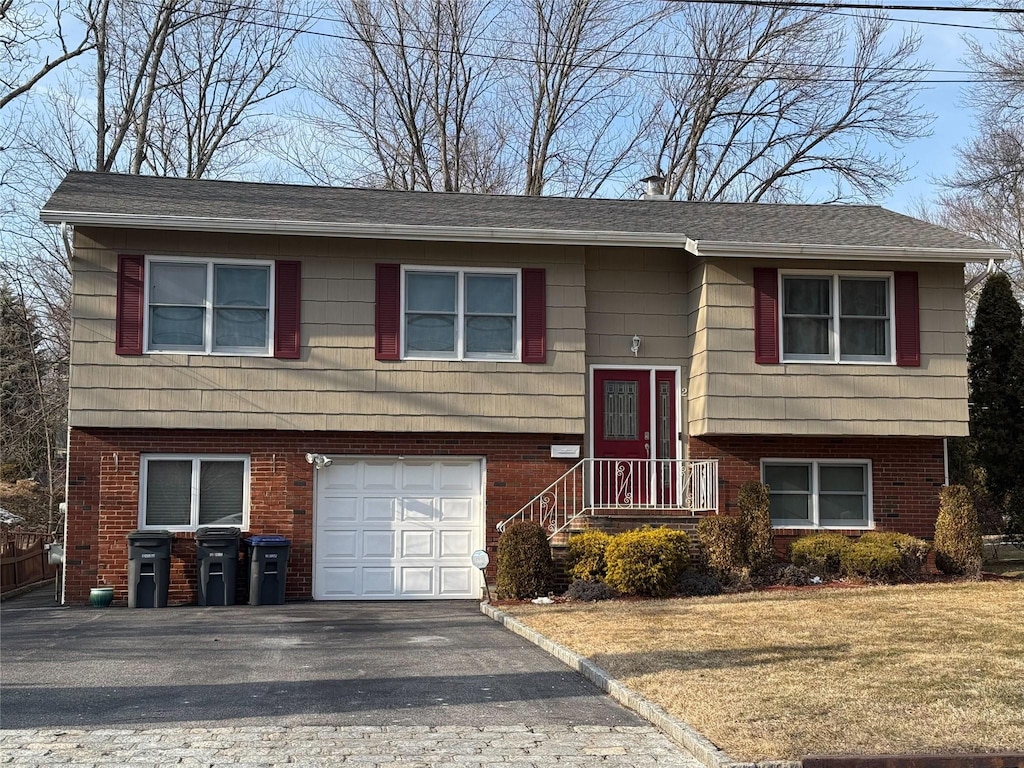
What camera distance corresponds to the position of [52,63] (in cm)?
2422

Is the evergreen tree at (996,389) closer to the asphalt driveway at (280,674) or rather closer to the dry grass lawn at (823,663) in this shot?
the dry grass lawn at (823,663)

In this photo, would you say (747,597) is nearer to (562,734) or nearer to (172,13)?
(562,734)

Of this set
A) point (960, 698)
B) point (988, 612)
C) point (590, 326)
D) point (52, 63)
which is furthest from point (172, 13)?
point (960, 698)

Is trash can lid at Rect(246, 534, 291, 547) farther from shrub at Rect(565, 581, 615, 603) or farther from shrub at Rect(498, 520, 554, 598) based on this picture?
shrub at Rect(565, 581, 615, 603)

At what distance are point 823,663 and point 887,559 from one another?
273 inches

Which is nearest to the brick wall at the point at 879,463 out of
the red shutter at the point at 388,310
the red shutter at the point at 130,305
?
the red shutter at the point at 388,310

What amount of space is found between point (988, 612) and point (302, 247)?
34.1 feet

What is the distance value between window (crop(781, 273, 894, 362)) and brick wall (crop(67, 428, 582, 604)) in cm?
375

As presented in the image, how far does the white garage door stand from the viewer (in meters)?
16.7

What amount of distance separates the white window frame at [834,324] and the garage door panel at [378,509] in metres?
6.29

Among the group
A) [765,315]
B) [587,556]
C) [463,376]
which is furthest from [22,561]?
[765,315]

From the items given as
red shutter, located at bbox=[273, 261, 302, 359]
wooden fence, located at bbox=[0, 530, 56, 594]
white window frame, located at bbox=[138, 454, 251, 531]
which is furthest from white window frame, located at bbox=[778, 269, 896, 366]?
wooden fence, located at bbox=[0, 530, 56, 594]

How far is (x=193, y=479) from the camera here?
16.4 m

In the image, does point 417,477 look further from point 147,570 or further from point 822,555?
point 822,555
